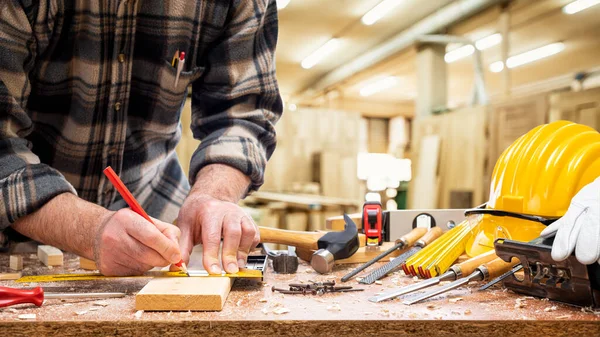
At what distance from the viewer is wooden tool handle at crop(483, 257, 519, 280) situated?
3.26ft

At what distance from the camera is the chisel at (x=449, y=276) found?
88 centimetres

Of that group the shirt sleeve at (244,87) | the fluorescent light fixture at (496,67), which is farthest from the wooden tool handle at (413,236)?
the fluorescent light fixture at (496,67)

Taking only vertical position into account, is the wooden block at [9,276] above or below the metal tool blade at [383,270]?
below

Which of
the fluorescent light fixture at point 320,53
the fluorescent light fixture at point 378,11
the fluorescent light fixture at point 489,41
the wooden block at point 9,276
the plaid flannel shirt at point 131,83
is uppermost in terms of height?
the fluorescent light fixture at point 378,11

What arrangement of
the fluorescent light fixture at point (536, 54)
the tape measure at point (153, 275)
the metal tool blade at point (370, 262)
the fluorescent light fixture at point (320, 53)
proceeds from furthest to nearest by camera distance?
the fluorescent light fixture at point (320, 53), the fluorescent light fixture at point (536, 54), the metal tool blade at point (370, 262), the tape measure at point (153, 275)

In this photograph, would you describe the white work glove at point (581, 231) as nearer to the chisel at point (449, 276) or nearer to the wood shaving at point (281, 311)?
the chisel at point (449, 276)

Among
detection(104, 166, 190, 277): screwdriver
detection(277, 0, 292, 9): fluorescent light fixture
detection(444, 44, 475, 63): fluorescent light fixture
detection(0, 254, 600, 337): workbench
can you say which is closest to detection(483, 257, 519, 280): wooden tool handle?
detection(0, 254, 600, 337): workbench

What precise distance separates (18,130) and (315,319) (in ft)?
2.73

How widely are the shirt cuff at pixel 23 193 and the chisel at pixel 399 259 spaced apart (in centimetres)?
65

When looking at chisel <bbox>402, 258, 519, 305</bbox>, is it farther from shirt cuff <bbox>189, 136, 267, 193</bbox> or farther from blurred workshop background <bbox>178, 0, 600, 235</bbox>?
blurred workshop background <bbox>178, 0, 600, 235</bbox>

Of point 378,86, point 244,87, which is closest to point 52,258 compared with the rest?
point 244,87

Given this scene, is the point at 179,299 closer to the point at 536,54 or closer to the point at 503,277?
the point at 503,277

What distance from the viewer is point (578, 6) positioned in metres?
6.75

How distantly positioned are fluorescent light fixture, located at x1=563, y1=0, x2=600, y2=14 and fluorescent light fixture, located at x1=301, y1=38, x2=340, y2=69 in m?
3.61
